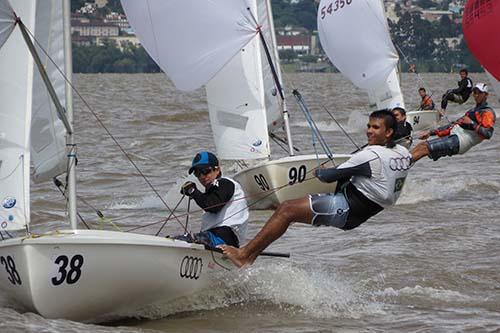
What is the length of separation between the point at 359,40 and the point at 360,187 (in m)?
10.9

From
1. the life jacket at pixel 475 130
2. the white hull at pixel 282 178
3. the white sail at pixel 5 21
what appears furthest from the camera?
the white hull at pixel 282 178

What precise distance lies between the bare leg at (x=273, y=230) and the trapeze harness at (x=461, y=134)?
1.33 metres

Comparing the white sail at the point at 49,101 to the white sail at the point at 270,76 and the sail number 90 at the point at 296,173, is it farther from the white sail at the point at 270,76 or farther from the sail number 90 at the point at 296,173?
the white sail at the point at 270,76

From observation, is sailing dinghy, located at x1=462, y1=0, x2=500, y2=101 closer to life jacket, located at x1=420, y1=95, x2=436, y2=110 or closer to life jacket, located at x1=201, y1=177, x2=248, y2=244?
life jacket, located at x1=201, y1=177, x2=248, y2=244

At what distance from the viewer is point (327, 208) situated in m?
6.95

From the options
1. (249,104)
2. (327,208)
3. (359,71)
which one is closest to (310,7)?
(359,71)

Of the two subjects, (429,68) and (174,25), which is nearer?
(174,25)

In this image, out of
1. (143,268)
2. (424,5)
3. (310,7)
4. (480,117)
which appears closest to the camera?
(143,268)

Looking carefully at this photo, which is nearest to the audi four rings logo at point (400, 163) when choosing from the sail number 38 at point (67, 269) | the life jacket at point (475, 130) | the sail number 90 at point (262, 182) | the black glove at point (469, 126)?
the life jacket at point (475, 130)

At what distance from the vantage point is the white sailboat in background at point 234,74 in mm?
8859

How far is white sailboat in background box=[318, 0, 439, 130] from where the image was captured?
17.7 metres

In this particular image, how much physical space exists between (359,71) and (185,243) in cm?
1170

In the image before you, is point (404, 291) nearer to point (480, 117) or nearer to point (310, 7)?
point (480, 117)

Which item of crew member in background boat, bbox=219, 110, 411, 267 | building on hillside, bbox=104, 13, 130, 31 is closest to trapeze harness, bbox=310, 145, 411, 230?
crew member in background boat, bbox=219, 110, 411, 267
